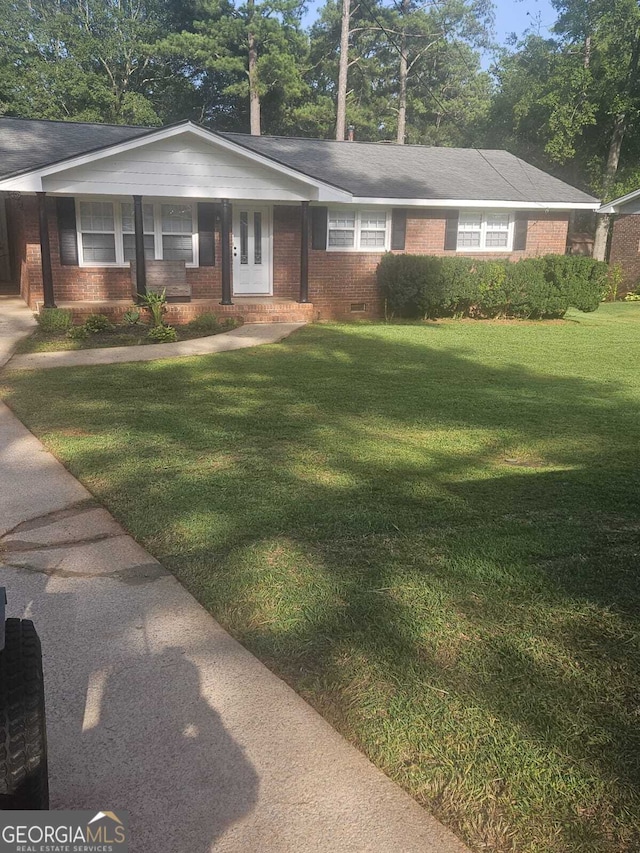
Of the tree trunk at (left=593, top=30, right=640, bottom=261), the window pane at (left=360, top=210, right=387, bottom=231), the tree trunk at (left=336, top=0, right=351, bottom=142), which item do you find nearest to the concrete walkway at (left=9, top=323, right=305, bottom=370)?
the window pane at (left=360, top=210, right=387, bottom=231)

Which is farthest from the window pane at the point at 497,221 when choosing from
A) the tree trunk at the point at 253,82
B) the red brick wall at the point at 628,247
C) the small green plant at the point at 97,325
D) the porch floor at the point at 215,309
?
the tree trunk at the point at 253,82

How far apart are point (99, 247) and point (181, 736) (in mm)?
14611

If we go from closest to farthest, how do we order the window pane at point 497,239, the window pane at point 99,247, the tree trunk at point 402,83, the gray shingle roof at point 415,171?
the window pane at point 99,247, the gray shingle roof at point 415,171, the window pane at point 497,239, the tree trunk at point 402,83

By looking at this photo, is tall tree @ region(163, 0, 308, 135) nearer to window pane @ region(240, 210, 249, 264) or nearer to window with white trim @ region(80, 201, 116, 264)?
window pane @ region(240, 210, 249, 264)

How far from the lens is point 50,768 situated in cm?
232

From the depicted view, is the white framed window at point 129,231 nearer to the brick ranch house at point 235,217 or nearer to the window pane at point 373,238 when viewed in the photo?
the brick ranch house at point 235,217

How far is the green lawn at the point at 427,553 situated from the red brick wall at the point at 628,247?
1743 centimetres

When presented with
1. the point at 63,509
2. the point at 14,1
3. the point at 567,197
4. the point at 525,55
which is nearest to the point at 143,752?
the point at 63,509

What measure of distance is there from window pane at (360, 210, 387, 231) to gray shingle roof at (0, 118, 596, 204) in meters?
0.55

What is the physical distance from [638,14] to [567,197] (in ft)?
41.4

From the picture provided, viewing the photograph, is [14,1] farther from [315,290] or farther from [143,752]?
[143,752]

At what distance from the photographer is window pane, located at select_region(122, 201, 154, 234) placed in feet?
51.7

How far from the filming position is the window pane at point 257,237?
17.2m

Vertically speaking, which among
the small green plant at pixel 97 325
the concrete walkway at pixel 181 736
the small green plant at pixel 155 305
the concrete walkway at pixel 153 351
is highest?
the small green plant at pixel 155 305
